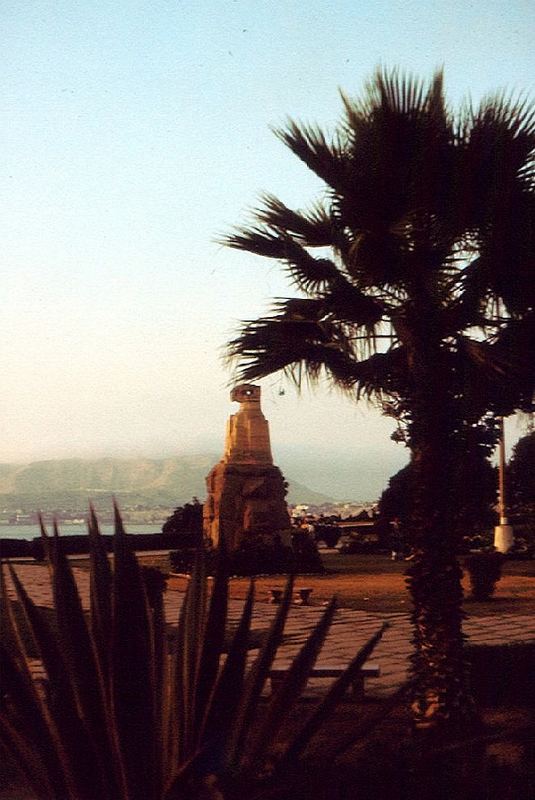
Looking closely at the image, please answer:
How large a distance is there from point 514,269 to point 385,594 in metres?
11.2

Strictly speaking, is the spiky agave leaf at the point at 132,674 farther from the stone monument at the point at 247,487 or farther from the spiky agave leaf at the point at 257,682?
the stone monument at the point at 247,487

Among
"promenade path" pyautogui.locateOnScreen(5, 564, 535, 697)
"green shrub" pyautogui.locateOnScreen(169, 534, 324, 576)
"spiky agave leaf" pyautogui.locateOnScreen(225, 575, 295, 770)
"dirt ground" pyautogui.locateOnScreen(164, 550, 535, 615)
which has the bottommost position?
"promenade path" pyautogui.locateOnScreen(5, 564, 535, 697)

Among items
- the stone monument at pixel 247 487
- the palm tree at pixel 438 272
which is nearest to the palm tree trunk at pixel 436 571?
the palm tree at pixel 438 272

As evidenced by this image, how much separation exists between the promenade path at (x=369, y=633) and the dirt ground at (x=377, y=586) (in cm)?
65

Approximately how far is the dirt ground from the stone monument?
1.59 meters

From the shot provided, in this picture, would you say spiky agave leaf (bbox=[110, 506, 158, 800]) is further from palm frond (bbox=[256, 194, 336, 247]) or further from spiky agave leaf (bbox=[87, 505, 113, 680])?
palm frond (bbox=[256, 194, 336, 247])

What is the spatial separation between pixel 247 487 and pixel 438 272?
16.0 metres

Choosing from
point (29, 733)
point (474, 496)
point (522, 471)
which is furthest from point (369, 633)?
point (522, 471)

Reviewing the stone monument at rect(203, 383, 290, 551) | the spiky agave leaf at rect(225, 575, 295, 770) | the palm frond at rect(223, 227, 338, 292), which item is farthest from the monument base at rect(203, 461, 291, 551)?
the spiky agave leaf at rect(225, 575, 295, 770)

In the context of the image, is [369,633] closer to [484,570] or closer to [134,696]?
[484,570]

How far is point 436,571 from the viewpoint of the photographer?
758 cm

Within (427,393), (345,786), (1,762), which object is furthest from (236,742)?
(427,393)

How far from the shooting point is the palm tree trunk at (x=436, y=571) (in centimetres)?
759

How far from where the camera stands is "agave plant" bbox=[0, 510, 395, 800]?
300 cm
